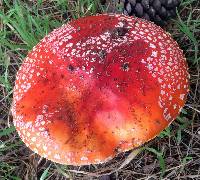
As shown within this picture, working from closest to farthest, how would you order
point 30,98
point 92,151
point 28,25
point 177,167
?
point 92,151
point 30,98
point 177,167
point 28,25

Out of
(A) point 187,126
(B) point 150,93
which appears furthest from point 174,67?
(A) point 187,126

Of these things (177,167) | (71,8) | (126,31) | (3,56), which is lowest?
(177,167)

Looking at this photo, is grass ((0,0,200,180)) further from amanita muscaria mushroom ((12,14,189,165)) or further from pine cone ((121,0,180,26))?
amanita muscaria mushroom ((12,14,189,165))

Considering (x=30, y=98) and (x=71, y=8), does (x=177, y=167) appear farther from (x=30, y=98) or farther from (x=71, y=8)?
(x=71, y=8)

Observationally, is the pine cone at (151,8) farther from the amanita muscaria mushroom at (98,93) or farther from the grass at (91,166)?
the amanita muscaria mushroom at (98,93)

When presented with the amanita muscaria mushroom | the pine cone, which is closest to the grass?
the pine cone

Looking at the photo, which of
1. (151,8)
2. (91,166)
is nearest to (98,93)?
(91,166)

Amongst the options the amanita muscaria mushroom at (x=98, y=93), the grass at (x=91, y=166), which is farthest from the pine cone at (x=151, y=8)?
the amanita muscaria mushroom at (x=98, y=93)
